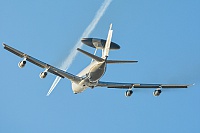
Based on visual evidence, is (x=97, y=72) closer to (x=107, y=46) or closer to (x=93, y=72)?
(x=93, y=72)

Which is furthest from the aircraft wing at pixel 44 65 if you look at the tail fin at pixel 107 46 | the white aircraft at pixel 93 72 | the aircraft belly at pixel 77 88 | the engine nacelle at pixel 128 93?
the engine nacelle at pixel 128 93

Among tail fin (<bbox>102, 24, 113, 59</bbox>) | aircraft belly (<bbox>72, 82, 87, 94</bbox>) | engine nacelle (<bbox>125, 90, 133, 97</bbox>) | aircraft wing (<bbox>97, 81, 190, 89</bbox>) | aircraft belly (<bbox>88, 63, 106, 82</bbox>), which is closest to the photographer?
aircraft belly (<bbox>88, 63, 106, 82</bbox>)

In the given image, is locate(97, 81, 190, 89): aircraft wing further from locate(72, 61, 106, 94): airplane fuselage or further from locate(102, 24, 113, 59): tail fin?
locate(102, 24, 113, 59): tail fin

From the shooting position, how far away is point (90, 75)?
138m

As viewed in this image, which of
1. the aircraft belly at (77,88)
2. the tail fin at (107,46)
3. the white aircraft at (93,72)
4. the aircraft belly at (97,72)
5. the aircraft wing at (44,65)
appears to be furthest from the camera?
the aircraft belly at (77,88)

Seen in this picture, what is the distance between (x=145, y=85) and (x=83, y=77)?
15520 millimetres

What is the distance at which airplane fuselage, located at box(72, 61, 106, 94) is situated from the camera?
5335 inches

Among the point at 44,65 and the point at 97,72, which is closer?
the point at 97,72

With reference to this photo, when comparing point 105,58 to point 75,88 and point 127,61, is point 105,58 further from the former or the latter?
point 75,88

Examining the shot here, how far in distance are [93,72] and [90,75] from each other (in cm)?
149

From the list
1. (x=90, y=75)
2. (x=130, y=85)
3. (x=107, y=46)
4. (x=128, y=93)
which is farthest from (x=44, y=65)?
(x=130, y=85)

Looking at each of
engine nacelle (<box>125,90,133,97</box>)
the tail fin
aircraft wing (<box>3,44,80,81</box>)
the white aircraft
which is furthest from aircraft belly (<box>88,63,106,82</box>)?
engine nacelle (<box>125,90,133,97</box>)

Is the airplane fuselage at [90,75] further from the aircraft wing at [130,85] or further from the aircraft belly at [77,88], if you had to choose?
the aircraft wing at [130,85]

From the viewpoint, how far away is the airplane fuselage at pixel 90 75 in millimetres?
135500
